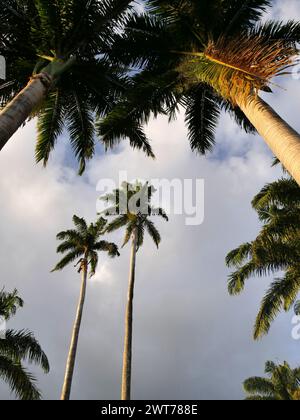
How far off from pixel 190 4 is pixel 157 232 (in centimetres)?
1992

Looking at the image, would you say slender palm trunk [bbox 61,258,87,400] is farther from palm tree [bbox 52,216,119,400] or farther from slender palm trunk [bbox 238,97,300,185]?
slender palm trunk [bbox 238,97,300,185]

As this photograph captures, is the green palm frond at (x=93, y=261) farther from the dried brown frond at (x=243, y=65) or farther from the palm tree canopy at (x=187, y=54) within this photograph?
the dried brown frond at (x=243, y=65)

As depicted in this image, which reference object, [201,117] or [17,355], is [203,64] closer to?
[201,117]

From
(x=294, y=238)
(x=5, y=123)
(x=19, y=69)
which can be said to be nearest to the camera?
(x=5, y=123)

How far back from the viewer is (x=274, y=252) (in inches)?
592

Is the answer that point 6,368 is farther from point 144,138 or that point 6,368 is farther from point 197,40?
point 197,40

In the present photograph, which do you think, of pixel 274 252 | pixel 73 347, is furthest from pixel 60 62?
pixel 73 347

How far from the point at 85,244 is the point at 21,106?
23342 mm

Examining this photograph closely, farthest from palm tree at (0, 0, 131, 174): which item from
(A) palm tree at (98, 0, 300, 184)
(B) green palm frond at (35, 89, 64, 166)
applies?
(A) palm tree at (98, 0, 300, 184)

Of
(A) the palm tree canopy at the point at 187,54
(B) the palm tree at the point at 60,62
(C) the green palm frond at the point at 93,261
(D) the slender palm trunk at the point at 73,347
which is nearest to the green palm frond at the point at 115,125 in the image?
(A) the palm tree canopy at the point at 187,54

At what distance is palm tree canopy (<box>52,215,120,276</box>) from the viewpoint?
2891 cm

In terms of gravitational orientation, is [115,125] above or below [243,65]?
above
